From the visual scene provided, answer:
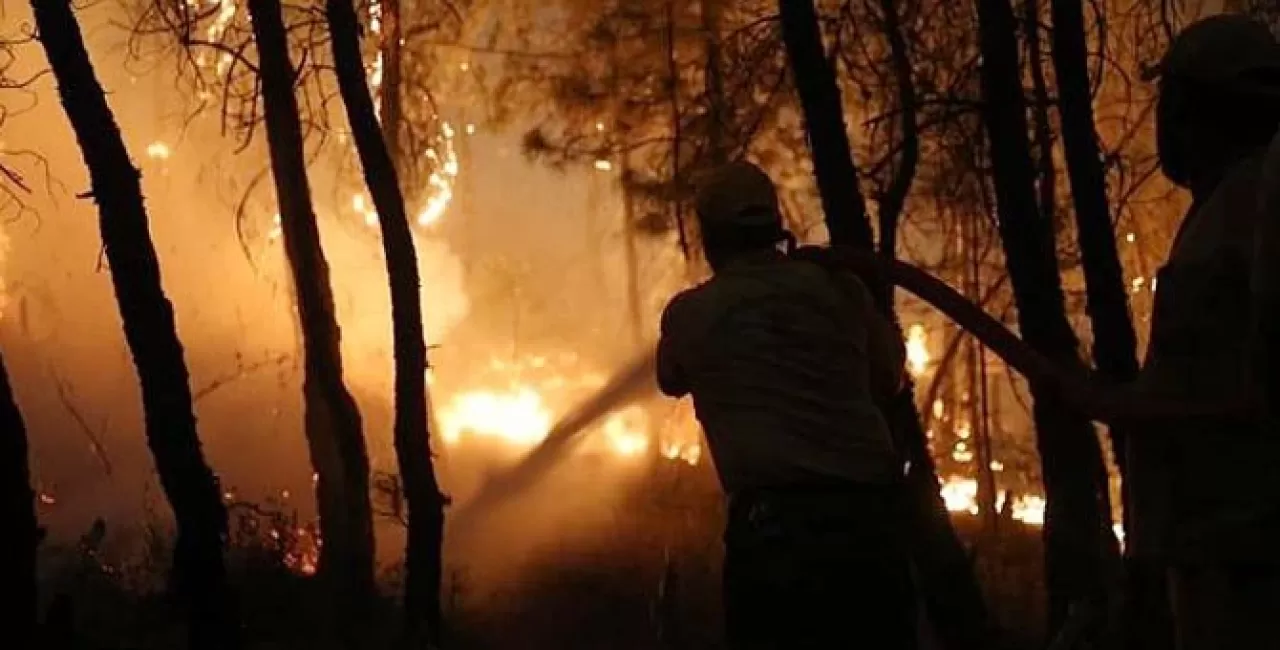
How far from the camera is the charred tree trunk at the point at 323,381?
35.9 ft

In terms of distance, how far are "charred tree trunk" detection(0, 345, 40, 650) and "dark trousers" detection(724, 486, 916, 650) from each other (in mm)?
4096

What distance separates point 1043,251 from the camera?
905 cm

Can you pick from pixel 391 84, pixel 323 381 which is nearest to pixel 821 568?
pixel 323 381

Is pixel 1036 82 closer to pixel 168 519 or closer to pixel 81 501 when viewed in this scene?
pixel 168 519

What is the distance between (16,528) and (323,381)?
4.12m

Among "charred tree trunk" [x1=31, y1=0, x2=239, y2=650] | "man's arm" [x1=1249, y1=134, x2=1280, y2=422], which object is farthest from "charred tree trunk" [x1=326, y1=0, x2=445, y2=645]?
"man's arm" [x1=1249, y1=134, x2=1280, y2=422]

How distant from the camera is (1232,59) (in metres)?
2.88

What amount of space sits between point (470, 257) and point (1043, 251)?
27.4 metres

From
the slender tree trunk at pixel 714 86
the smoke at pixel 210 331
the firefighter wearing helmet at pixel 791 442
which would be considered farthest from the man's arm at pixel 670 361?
the smoke at pixel 210 331

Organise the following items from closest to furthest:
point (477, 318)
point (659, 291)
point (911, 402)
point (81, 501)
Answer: point (911, 402) → point (81, 501) → point (659, 291) → point (477, 318)

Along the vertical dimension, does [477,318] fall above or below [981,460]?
above

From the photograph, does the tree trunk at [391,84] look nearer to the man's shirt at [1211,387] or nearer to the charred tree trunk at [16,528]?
the charred tree trunk at [16,528]

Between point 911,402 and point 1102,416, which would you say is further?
point 911,402

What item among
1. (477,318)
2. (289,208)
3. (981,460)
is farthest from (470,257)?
(289,208)
